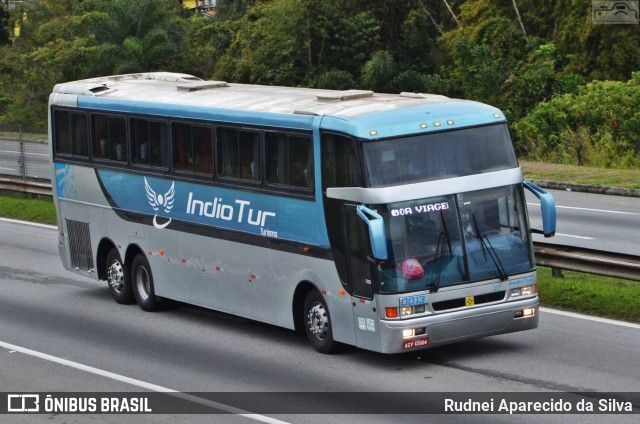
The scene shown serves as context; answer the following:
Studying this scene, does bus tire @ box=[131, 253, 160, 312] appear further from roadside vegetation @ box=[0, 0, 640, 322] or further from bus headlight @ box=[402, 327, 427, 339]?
roadside vegetation @ box=[0, 0, 640, 322]

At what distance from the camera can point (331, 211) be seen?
1430 cm

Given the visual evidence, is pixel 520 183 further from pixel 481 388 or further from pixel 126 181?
pixel 126 181

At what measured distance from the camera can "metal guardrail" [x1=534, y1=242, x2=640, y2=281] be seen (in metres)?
16.5

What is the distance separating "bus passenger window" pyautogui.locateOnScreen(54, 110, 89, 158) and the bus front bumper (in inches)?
308

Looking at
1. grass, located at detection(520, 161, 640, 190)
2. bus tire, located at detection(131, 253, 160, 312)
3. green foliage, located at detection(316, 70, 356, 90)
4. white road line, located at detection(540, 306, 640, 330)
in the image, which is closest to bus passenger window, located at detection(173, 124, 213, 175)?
bus tire, located at detection(131, 253, 160, 312)

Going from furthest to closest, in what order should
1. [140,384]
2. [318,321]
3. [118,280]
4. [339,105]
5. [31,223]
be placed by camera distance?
[31,223] < [118,280] < [318,321] < [339,105] < [140,384]

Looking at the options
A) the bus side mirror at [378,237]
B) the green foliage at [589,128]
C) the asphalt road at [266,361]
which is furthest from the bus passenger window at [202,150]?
the green foliage at [589,128]

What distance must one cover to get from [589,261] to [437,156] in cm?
409

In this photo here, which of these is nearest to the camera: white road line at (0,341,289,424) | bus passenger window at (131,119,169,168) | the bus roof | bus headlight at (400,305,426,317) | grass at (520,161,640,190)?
white road line at (0,341,289,424)

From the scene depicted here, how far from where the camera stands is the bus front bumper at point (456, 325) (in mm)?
13555

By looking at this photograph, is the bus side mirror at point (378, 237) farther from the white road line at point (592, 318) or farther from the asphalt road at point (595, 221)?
the asphalt road at point (595, 221)

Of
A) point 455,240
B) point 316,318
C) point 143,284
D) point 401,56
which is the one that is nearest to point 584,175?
point 143,284

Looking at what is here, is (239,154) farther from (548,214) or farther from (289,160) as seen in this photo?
(548,214)

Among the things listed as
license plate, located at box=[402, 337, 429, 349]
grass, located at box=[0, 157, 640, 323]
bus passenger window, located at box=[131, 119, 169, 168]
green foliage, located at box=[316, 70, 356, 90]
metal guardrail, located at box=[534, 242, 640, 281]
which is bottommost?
green foliage, located at box=[316, 70, 356, 90]
